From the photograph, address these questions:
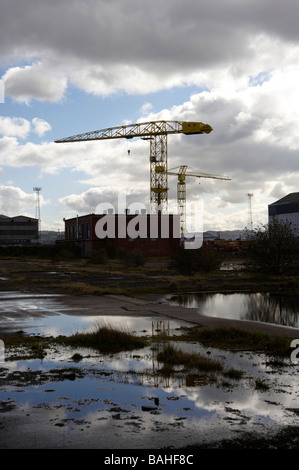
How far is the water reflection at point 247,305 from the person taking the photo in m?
16.8

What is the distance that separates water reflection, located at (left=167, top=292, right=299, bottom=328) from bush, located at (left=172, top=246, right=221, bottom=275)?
10988 mm

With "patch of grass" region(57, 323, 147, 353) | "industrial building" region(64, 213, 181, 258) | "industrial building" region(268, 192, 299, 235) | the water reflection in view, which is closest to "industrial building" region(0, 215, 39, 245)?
"industrial building" region(268, 192, 299, 235)

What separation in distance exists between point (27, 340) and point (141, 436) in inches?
265

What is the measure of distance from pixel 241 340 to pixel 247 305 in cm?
871

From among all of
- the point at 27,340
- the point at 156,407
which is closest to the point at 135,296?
the point at 27,340

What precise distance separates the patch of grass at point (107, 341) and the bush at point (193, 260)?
23.9 m

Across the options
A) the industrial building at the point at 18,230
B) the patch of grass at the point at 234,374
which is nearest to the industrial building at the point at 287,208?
the industrial building at the point at 18,230

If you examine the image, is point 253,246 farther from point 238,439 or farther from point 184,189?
point 184,189

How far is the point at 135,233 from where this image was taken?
7056 centimetres

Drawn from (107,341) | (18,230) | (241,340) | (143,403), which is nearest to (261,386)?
(143,403)

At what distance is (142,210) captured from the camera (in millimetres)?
74062

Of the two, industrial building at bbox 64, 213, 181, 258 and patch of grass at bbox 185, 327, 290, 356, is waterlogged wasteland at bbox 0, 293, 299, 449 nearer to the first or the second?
patch of grass at bbox 185, 327, 290, 356

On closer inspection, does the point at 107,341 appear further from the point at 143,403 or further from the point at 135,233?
the point at 135,233

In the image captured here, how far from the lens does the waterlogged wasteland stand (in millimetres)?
5918
